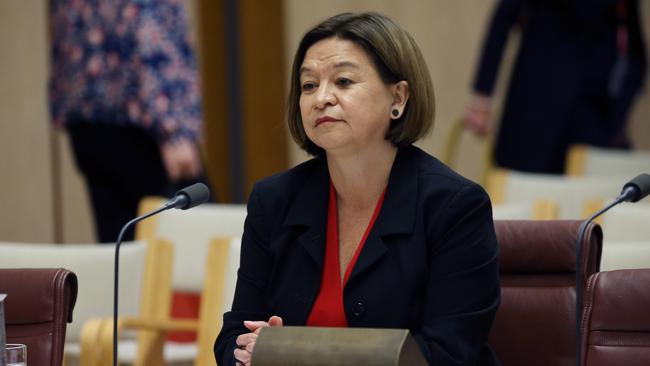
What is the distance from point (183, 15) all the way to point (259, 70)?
3.47 meters

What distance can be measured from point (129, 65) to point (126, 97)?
0.13 meters

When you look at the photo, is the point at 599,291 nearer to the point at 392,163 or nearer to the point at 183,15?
the point at 392,163

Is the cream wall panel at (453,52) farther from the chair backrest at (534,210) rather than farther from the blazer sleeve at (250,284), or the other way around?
the blazer sleeve at (250,284)

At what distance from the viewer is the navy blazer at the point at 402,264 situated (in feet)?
9.36

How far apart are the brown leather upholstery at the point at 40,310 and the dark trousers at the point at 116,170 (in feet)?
6.81

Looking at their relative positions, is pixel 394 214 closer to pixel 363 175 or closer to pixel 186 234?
pixel 363 175

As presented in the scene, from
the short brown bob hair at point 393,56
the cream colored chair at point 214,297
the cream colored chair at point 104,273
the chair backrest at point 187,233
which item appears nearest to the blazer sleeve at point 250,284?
the short brown bob hair at point 393,56

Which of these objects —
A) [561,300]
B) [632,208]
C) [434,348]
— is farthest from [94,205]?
[434,348]

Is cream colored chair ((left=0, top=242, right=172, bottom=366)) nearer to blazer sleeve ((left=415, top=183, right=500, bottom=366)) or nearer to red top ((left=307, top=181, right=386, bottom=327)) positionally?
red top ((left=307, top=181, right=386, bottom=327))

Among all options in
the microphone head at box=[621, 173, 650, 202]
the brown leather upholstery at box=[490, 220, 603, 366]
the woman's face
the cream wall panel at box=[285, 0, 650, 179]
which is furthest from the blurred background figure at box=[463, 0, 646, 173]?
the woman's face

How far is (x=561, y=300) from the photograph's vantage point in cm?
338

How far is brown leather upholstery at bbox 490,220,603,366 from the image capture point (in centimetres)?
335

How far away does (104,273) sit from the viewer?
172 inches

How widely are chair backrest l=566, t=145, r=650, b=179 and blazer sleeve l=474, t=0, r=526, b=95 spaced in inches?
→ 20.1
